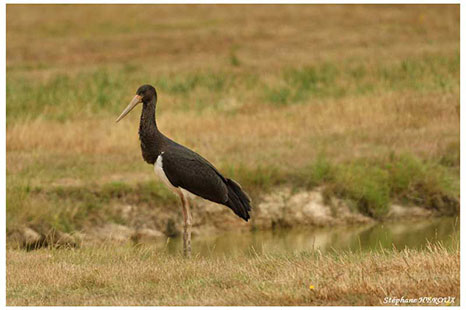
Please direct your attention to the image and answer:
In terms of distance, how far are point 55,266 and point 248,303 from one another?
7.77 ft

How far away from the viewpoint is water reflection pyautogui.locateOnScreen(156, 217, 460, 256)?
1263cm

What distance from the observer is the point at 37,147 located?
16141 mm

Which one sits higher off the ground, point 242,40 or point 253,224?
point 242,40

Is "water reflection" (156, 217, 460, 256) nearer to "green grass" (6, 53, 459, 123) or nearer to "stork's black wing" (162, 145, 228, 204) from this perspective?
"stork's black wing" (162, 145, 228, 204)

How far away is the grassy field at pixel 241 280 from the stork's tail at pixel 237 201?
127cm

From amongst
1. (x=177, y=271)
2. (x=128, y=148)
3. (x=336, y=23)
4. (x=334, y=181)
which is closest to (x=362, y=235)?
(x=334, y=181)

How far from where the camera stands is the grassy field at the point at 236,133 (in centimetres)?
771

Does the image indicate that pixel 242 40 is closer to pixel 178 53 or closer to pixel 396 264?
pixel 178 53

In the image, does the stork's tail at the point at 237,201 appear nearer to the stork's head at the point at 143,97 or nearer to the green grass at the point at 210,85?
the stork's head at the point at 143,97

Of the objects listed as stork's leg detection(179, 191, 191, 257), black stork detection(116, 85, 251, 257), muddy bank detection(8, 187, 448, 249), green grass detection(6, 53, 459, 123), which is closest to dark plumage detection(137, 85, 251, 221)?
black stork detection(116, 85, 251, 257)

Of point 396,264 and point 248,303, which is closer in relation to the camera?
point 248,303

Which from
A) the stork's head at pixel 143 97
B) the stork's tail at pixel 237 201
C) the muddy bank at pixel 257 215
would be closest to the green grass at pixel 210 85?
the muddy bank at pixel 257 215

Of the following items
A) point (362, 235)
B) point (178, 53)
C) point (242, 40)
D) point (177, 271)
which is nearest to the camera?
point (177, 271)

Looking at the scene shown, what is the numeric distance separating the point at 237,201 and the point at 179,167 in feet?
2.64
